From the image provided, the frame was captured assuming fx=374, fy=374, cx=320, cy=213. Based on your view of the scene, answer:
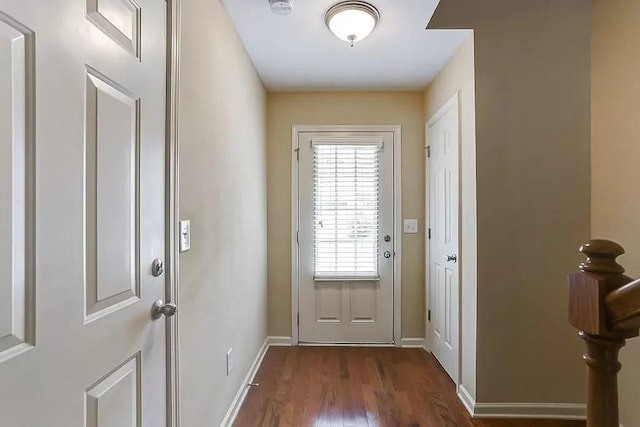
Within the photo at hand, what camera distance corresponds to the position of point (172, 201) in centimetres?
131

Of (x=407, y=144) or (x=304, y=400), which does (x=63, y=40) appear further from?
(x=407, y=144)

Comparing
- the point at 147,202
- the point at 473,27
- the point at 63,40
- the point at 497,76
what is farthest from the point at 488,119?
the point at 63,40

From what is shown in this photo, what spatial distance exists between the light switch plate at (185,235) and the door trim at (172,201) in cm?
10

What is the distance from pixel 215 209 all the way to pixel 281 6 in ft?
3.71

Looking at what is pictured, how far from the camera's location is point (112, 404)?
966mm

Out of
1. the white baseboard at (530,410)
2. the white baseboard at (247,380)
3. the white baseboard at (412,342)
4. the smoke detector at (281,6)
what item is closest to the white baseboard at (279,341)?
the white baseboard at (247,380)

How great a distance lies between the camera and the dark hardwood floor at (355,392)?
2205 millimetres

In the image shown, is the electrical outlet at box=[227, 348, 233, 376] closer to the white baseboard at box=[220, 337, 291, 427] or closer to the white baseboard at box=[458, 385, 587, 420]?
the white baseboard at box=[220, 337, 291, 427]

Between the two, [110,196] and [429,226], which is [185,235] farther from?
[429,226]

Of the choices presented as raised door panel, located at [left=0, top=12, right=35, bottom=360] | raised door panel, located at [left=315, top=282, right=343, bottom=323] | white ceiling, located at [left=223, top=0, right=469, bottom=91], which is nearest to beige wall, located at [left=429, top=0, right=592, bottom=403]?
white ceiling, located at [left=223, top=0, right=469, bottom=91]

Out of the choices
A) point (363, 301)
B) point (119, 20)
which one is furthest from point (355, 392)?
point (119, 20)

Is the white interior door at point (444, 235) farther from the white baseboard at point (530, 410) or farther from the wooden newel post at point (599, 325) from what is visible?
the wooden newel post at point (599, 325)

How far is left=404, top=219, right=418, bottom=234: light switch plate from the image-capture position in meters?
3.40

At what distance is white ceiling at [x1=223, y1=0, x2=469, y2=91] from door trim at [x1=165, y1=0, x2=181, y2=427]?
870 millimetres
